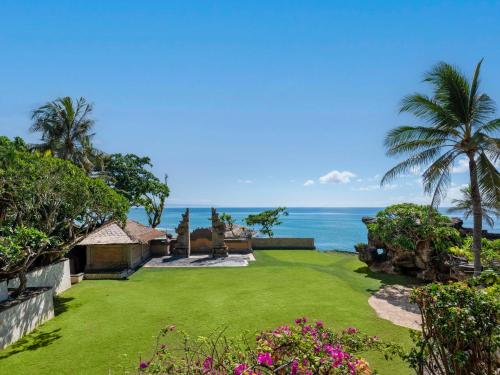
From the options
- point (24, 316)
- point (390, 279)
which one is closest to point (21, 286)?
point (24, 316)

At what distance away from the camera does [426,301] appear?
4523 mm

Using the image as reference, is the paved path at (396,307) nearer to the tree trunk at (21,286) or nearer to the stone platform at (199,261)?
the stone platform at (199,261)

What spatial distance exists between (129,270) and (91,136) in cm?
1196

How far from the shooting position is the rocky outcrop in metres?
15.6

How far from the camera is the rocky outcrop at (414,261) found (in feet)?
51.3

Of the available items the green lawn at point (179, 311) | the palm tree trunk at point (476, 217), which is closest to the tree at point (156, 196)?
the green lawn at point (179, 311)

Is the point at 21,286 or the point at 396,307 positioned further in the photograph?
the point at 396,307

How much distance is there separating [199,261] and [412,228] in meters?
15.0

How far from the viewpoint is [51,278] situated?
13945mm

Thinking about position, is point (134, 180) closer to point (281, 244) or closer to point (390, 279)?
point (281, 244)

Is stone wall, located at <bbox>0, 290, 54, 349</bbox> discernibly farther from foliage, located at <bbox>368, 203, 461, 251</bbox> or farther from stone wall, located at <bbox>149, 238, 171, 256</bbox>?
foliage, located at <bbox>368, 203, 461, 251</bbox>

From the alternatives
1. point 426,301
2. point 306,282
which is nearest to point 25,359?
point 426,301

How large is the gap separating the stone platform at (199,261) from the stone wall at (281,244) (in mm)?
4436

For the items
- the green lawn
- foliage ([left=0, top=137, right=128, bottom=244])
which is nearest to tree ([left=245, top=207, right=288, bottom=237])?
the green lawn
